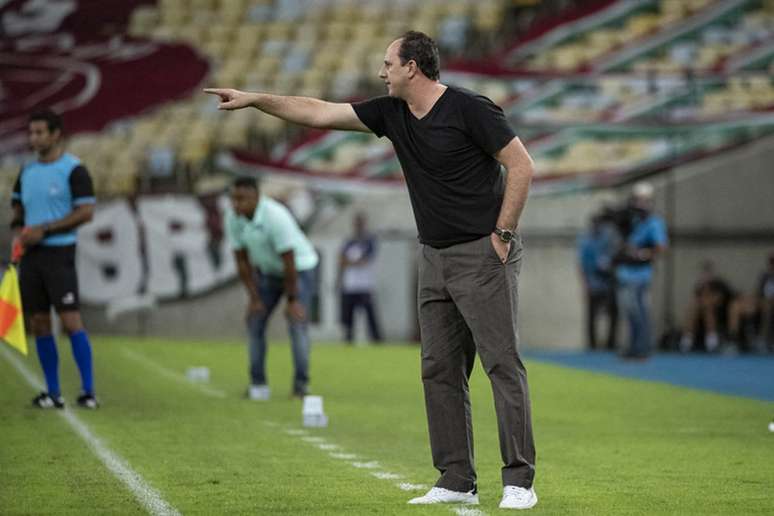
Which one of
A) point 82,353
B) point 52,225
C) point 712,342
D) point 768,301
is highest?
point 52,225

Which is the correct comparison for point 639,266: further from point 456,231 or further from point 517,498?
point 517,498

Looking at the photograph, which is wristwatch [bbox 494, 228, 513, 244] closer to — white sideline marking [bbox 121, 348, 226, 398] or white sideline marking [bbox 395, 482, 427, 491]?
white sideline marking [bbox 395, 482, 427, 491]

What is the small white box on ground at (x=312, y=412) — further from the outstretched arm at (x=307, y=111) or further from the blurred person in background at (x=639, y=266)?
the blurred person in background at (x=639, y=266)

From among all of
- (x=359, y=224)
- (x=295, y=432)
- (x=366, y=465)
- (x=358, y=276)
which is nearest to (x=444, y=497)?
(x=366, y=465)

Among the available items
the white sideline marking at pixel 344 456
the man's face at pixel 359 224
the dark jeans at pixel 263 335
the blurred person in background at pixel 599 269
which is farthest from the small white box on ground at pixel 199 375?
the blurred person in background at pixel 599 269

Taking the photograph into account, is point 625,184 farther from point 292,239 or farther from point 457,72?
point 292,239

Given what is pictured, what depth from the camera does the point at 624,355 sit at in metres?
21.3

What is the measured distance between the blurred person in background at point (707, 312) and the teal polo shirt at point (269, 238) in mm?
10840

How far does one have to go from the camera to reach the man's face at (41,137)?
39.2 ft

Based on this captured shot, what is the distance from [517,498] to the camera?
23.9 feet

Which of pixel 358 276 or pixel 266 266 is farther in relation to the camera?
pixel 358 276

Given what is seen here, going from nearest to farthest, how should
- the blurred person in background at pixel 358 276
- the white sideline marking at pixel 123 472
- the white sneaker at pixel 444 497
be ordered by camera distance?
the white sideline marking at pixel 123 472 → the white sneaker at pixel 444 497 → the blurred person in background at pixel 358 276

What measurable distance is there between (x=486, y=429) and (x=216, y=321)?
14691mm

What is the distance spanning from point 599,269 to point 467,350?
54.6ft
